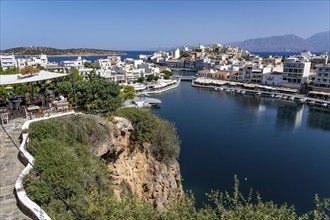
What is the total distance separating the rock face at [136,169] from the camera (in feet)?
38.3

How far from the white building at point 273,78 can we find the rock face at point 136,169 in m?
68.3

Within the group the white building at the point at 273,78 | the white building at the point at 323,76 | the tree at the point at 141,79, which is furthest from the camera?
the tree at the point at 141,79

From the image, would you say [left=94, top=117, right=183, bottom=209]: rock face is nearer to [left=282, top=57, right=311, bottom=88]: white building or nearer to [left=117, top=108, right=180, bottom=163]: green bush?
[left=117, top=108, right=180, bottom=163]: green bush

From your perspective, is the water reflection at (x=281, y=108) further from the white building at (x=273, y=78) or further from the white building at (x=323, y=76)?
the white building at (x=323, y=76)

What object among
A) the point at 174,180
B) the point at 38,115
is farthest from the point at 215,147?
the point at 38,115

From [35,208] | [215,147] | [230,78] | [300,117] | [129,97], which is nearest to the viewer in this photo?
[35,208]

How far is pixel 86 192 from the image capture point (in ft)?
22.1

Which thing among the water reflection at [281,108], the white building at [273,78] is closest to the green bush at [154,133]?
the water reflection at [281,108]

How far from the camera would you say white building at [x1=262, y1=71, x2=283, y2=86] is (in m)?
73.9

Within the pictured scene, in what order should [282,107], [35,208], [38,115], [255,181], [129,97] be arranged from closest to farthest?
[35,208] → [38,115] → [255,181] → [129,97] → [282,107]

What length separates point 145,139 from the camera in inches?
562

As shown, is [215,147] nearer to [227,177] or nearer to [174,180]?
[227,177]

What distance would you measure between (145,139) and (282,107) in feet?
168

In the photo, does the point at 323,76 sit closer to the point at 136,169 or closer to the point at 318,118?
the point at 318,118
